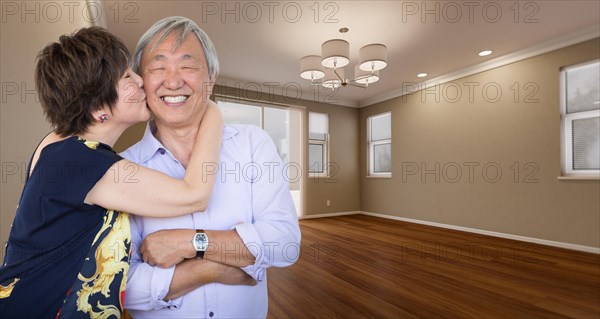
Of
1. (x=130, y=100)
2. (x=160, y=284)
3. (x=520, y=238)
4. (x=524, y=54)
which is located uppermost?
(x=524, y=54)

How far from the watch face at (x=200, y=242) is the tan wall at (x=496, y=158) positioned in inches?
198

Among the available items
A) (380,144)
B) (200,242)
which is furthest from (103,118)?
(380,144)

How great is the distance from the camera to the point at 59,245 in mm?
661

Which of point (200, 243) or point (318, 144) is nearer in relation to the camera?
point (200, 243)

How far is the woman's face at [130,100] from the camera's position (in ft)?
2.65

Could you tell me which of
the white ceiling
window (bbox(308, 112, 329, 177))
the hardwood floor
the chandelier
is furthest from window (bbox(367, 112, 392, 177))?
the chandelier

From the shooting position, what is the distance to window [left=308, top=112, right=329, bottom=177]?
675 centimetres

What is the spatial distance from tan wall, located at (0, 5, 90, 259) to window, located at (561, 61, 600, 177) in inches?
228

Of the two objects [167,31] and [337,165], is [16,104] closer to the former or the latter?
[167,31]

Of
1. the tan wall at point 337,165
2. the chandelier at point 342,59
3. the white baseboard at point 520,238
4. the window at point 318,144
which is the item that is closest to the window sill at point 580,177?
the white baseboard at point 520,238

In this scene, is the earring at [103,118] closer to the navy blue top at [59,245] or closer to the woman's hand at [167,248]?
the navy blue top at [59,245]

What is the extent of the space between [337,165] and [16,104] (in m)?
6.25

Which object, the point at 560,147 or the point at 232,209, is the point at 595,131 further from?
the point at 232,209

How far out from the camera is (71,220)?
2.19 feet
